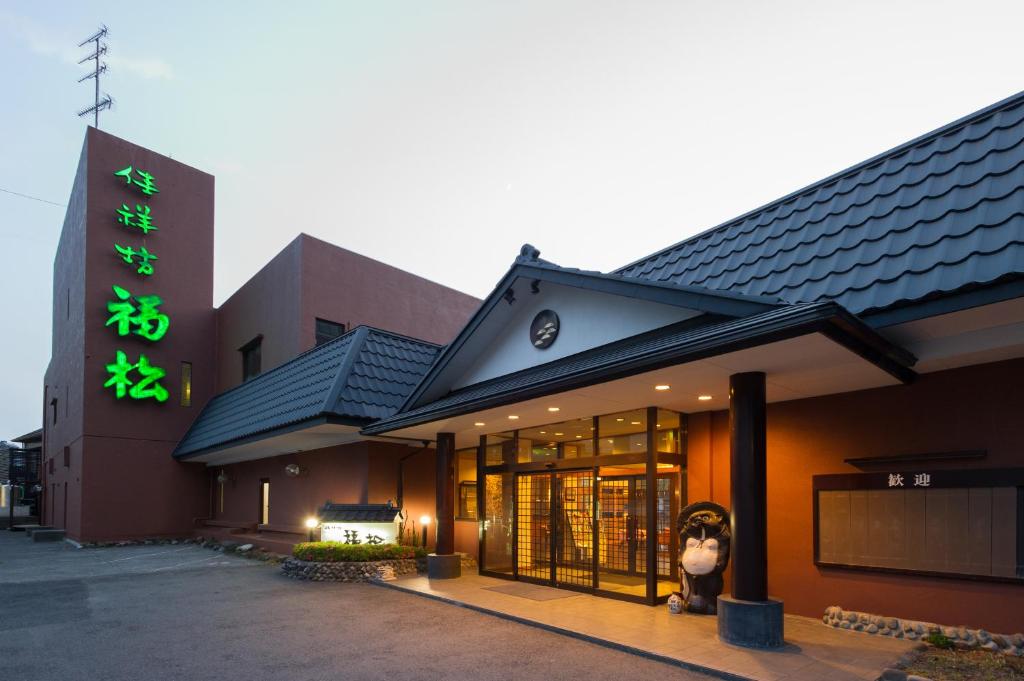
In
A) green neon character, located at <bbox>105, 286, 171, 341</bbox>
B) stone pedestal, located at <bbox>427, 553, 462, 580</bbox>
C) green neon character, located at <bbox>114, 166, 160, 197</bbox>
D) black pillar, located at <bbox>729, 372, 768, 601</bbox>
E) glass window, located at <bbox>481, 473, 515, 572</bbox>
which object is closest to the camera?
black pillar, located at <bbox>729, 372, 768, 601</bbox>

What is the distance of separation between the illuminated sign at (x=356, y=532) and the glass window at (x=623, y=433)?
575cm

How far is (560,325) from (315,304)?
43.7ft

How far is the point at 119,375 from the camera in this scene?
932 inches

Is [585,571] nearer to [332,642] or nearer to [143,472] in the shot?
[332,642]

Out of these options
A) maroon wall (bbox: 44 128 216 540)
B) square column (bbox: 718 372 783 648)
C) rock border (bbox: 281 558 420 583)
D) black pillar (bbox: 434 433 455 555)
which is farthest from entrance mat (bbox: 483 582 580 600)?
maroon wall (bbox: 44 128 216 540)

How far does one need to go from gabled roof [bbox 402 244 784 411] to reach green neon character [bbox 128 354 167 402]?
1489 centimetres

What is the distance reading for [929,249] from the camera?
294 inches

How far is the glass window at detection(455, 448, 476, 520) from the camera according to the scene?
16391 mm

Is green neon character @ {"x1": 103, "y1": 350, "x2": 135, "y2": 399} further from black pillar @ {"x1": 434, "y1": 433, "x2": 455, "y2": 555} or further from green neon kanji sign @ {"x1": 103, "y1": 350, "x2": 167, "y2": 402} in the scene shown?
black pillar @ {"x1": 434, "y1": 433, "x2": 455, "y2": 555}

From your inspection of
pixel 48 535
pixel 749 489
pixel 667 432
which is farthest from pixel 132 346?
pixel 749 489

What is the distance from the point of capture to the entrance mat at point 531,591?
11.4m

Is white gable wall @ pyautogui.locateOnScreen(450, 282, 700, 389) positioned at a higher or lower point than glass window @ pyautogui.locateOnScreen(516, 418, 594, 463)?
higher

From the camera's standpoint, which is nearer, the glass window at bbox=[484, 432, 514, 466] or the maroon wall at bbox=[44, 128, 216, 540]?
the glass window at bbox=[484, 432, 514, 466]

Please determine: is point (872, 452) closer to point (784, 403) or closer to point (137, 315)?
point (784, 403)
